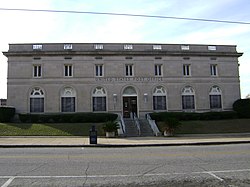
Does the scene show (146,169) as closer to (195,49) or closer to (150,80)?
(150,80)

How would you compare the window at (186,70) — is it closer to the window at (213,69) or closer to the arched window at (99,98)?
the window at (213,69)

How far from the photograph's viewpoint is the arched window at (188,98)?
35469 millimetres

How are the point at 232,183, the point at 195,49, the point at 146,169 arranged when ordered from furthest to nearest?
the point at 195,49
the point at 146,169
the point at 232,183

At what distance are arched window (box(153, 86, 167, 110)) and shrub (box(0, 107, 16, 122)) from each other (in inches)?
672

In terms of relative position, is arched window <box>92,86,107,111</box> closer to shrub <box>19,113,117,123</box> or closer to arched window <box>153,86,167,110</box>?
shrub <box>19,113,117,123</box>

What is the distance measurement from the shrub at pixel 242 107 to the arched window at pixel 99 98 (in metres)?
16.7

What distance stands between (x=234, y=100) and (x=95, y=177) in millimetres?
32728

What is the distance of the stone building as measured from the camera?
3394 centimetres

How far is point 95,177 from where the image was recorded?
7.52 meters

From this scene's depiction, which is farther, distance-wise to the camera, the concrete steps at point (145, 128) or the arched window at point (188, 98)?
the arched window at point (188, 98)

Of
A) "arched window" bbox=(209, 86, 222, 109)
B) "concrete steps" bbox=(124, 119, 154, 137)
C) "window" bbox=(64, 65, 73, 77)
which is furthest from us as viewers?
"arched window" bbox=(209, 86, 222, 109)

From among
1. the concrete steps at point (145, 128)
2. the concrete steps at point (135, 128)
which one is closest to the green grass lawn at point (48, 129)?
the concrete steps at point (135, 128)

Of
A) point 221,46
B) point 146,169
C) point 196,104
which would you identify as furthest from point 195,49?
point 146,169

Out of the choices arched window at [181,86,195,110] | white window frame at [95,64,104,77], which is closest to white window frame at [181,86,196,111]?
arched window at [181,86,195,110]
